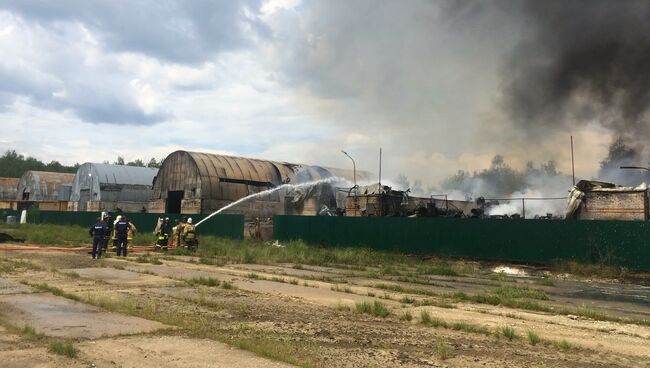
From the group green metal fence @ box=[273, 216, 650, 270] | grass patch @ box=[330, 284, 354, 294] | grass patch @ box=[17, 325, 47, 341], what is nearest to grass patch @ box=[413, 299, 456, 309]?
grass patch @ box=[330, 284, 354, 294]

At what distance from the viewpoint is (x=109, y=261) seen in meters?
19.0

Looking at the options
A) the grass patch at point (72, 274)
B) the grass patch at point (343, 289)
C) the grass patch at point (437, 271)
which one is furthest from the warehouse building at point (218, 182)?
the grass patch at point (343, 289)

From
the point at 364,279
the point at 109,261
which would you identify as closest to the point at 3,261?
the point at 109,261

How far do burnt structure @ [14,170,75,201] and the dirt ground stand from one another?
5128 cm

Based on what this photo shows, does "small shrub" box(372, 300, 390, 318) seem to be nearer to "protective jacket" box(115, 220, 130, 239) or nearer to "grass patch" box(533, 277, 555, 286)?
"grass patch" box(533, 277, 555, 286)

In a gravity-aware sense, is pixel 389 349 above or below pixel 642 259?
below

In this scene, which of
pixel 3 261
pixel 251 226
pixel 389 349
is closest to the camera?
pixel 389 349

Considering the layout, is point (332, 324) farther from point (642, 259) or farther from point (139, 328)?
point (642, 259)

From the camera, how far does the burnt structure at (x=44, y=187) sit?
6073 centimetres

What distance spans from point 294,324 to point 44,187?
203ft

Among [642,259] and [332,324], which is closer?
[332,324]

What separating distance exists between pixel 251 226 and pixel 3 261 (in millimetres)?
15862

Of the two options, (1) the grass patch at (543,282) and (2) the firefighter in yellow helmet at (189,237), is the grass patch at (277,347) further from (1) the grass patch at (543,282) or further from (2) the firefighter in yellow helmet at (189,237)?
(2) the firefighter in yellow helmet at (189,237)

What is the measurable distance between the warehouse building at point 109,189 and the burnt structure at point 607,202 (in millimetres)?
37644
